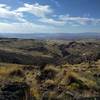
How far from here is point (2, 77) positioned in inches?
1121

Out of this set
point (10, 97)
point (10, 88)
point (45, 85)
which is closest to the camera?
point (10, 97)

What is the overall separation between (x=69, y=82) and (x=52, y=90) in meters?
1.87

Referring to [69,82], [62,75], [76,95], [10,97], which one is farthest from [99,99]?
[10,97]

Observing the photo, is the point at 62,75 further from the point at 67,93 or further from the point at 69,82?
the point at 67,93

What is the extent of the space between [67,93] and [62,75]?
3929 mm

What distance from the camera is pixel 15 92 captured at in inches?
955

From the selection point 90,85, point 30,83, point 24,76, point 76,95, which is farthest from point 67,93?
point 24,76

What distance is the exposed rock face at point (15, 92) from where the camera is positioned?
937 inches

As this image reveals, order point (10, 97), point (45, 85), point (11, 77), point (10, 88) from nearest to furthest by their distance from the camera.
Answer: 1. point (10, 97)
2. point (10, 88)
3. point (45, 85)
4. point (11, 77)

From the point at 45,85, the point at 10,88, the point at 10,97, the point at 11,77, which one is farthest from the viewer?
the point at 11,77

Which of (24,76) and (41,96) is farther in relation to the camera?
(24,76)

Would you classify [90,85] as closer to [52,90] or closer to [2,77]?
[52,90]

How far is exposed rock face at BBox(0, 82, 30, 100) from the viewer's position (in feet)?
78.0

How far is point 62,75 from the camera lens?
28.1 m
